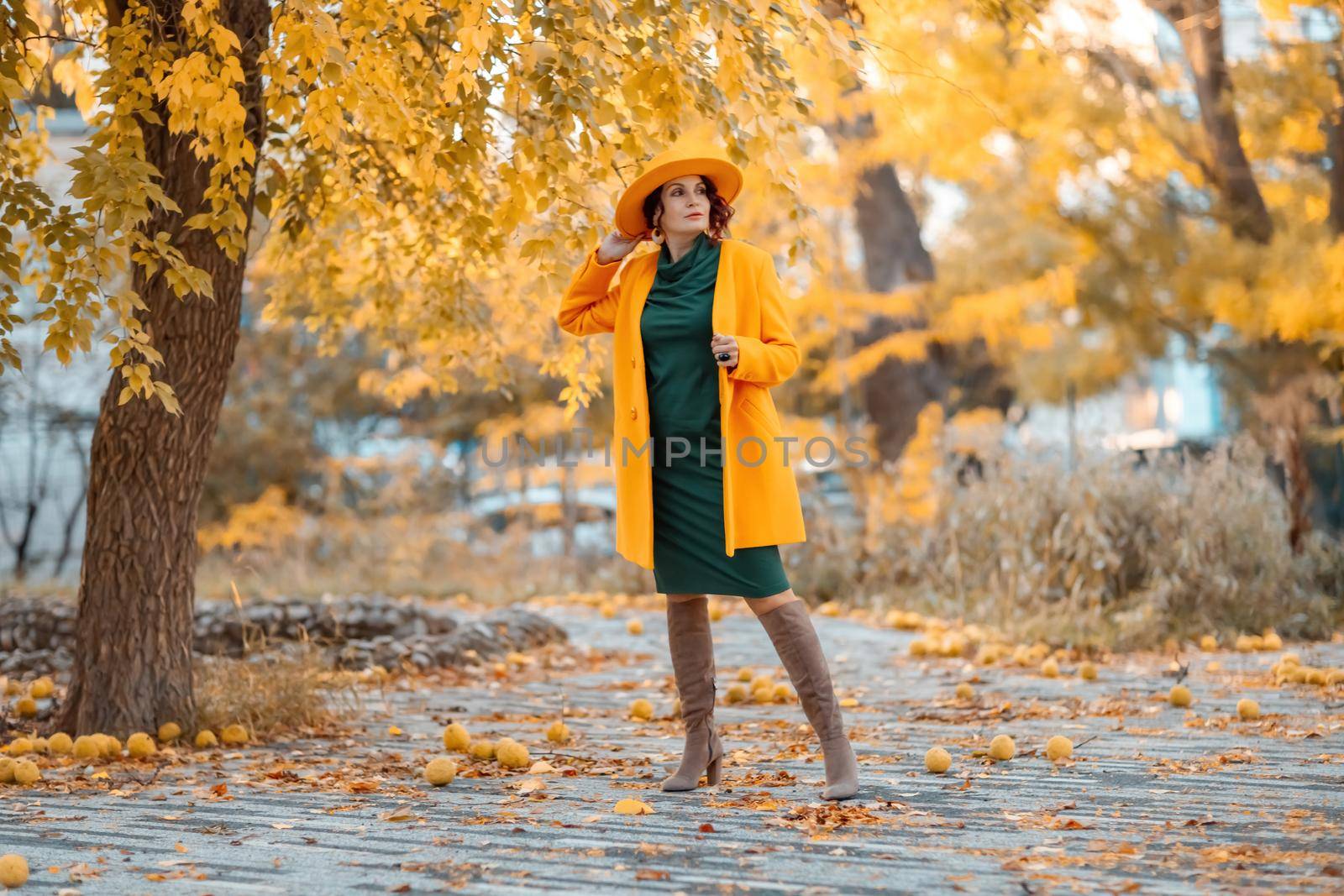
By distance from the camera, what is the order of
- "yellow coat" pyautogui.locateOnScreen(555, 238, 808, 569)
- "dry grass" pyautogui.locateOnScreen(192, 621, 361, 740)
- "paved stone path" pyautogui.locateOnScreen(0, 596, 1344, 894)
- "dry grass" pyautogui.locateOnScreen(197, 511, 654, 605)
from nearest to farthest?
"paved stone path" pyautogui.locateOnScreen(0, 596, 1344, 894) < "yellow coat" pyautogui.locateOnScreen(555, 238, 808, 569) < "dry grass" pyautogui.locateOnScreen(192, 621, 361, 740) < "dry grass" pyautogui.locateOnScreen(197, 511, 654, 605)

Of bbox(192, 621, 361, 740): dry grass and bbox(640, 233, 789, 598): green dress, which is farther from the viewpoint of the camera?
bbox(192, 621, 361, 740): dry grass

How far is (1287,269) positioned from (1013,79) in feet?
7.24

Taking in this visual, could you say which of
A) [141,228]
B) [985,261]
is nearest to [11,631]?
[141,228]

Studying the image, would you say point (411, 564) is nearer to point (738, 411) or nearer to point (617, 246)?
point (617, 246)

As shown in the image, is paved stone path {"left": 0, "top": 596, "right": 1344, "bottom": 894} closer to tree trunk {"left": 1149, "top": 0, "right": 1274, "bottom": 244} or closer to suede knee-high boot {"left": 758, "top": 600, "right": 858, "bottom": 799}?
suede knee-high boot {"left": 758, "top": 600, "right": 858, "bottom": 799}

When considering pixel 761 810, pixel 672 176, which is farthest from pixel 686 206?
pixel 761 810

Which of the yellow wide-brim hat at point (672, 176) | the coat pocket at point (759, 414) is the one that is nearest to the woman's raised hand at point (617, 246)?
the yellow wide-brim hat at point (672, 176)

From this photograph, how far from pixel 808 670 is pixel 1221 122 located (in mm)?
6313

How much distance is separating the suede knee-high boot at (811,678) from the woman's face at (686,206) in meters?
1.05

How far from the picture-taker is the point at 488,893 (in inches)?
105

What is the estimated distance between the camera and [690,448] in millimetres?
3605

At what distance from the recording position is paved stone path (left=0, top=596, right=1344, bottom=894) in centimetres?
279

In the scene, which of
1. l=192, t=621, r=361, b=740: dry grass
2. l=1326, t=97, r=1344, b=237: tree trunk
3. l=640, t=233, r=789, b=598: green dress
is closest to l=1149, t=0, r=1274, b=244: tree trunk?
l=1326, t=97, r=1344, b=237: tree trunk

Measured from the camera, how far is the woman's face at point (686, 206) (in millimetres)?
3674
